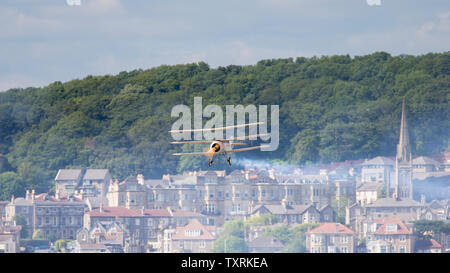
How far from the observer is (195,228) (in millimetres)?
103688

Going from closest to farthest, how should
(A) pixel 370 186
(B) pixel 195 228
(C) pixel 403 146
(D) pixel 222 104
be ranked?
(B) pixel 195 228 < (A) pixel 370 186 < (C) pixel 403 146 < (D) pixel 222 104

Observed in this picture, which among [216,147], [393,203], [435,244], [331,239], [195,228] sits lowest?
[435,244]

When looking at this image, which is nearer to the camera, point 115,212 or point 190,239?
point 190,239

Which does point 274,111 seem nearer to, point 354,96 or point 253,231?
point 354,96

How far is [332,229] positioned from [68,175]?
32.7m

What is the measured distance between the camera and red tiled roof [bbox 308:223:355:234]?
328 ft

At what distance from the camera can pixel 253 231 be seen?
103 meters

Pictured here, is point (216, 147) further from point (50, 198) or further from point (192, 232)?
point (50, 198)

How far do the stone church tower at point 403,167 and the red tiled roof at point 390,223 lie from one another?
6.48 m

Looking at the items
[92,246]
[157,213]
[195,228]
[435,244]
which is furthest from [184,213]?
[435,244]

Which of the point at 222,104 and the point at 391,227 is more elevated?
the point at 222,104

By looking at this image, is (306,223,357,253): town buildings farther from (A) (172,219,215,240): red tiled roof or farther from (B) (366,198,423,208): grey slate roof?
(A) (172,219,215,240): red tiled roof

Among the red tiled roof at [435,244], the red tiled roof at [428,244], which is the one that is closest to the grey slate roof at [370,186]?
the red tiled roof at [428,244]
